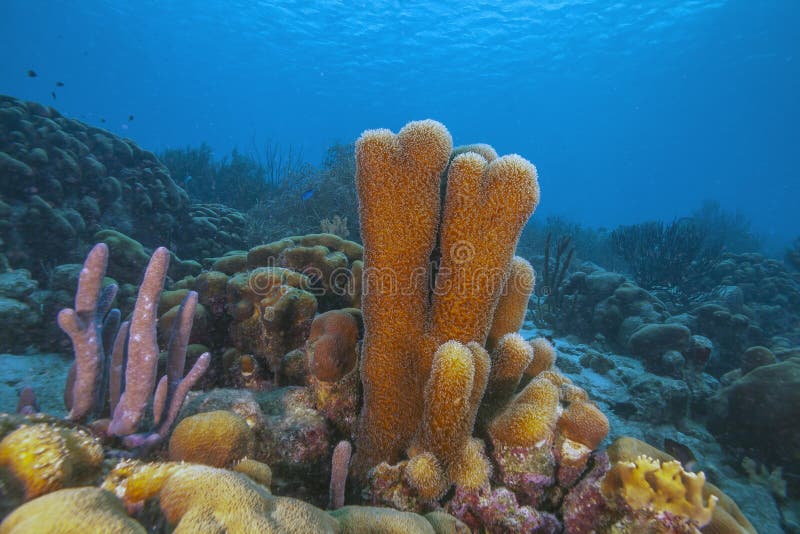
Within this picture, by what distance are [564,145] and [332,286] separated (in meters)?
128

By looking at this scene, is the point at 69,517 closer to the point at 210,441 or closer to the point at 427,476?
the point at 210,441

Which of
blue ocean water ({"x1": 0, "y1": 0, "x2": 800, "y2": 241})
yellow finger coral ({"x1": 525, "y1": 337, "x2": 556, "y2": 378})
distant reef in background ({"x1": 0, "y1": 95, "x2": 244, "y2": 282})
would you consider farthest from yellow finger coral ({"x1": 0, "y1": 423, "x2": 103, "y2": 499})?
blue ocean water ({"x1": 0, "y1": 0, "x2": 800, "y2": 241})

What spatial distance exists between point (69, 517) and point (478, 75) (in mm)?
60829

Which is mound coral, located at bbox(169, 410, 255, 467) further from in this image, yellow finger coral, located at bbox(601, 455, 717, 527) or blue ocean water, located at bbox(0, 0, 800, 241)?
blue ocean water, located at bbox(0, 0, 800, 241)

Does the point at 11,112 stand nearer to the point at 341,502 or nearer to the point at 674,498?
the point at 341,502

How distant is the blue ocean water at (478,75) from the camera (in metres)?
38.5

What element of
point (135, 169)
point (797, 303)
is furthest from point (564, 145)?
point (135, 169)

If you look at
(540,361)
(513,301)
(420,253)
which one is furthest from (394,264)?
(540,361)

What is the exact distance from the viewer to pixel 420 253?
2.35 m

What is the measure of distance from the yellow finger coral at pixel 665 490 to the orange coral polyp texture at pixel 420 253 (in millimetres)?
828

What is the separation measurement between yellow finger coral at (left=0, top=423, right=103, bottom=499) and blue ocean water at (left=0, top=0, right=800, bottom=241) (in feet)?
57.1

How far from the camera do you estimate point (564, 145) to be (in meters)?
115

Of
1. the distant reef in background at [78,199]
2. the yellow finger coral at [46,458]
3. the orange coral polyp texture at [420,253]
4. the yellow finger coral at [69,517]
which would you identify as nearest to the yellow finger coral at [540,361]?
the orange coral polyp texture at [420,253]

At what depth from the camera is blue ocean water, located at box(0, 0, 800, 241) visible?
126 ft
